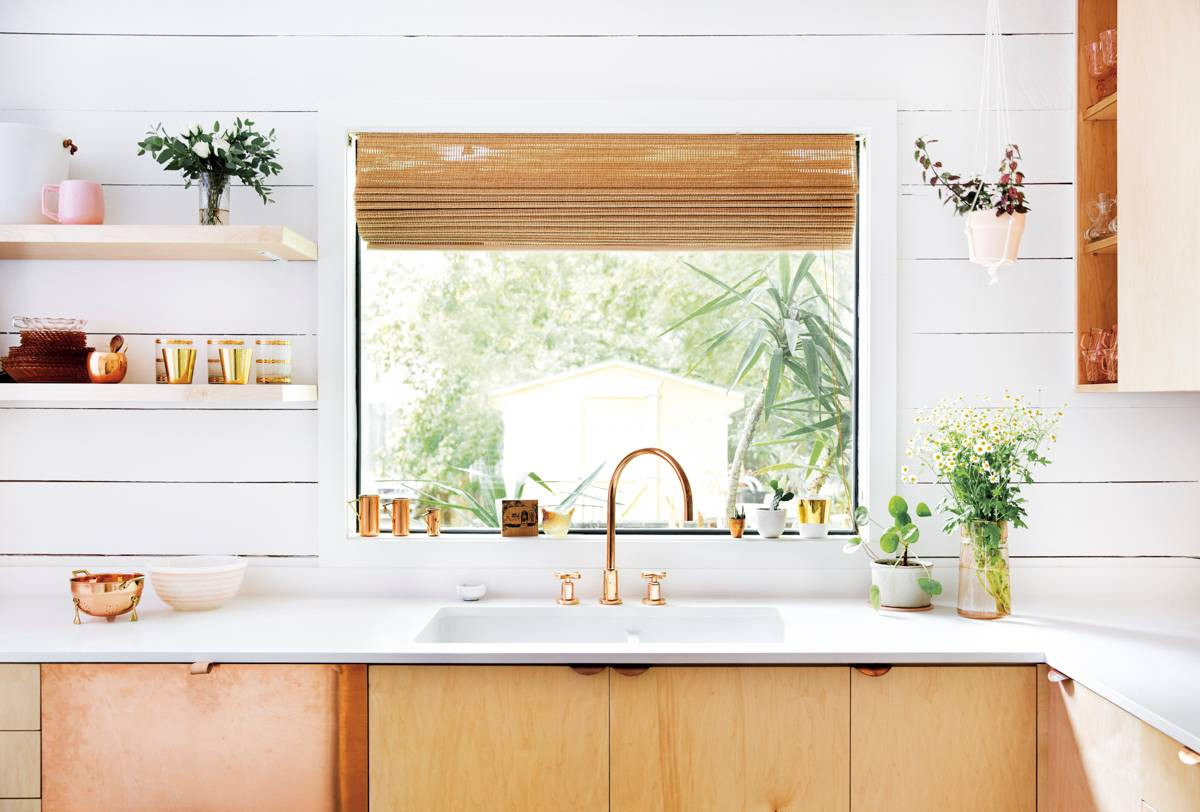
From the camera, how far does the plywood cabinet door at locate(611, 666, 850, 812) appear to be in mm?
1677

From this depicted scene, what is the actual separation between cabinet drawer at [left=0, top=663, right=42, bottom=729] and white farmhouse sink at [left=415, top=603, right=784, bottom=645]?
826mm

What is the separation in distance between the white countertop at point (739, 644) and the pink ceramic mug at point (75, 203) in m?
0.94

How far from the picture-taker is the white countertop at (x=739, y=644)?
1.63m

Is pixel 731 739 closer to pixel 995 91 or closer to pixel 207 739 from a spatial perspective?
pixel 207 739

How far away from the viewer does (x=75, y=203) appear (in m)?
2.01

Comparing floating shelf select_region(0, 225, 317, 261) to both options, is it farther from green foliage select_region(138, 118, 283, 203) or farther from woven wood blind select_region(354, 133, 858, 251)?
woven wood blind select_region(354, 133, 858, 251)

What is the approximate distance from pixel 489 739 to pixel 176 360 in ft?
3.87

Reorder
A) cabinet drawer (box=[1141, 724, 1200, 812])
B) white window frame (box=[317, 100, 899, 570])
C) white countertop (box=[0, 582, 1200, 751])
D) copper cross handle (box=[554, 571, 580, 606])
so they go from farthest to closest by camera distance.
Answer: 1. white window frame (box=[317, 100, 899, 570])
2. copper cross handle (box=[554, 571, 580, 606])
3. white countertop (box=[0, 582, 1200, 751])
4. cabinet drawer (box=[1141, 724, 1200, 812])

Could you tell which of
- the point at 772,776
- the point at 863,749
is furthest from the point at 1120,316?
the point at 772,776

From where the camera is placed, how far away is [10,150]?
2047mm

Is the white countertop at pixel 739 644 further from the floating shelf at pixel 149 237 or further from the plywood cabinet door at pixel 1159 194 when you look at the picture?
the floating shelf at pixel 149 237

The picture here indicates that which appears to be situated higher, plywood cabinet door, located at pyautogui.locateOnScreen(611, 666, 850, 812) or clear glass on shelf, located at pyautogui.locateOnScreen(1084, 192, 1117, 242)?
clear glass on shelf, located at pyautogui.locateOnScreen(1084, 192, 1117, 242)

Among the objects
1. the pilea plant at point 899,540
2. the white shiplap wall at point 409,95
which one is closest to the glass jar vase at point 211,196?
the white shiplap wall at point 409,95

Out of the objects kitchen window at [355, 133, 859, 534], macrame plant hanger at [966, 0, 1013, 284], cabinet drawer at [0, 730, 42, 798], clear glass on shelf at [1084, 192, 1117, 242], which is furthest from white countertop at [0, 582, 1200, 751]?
macrame plant hanger at [966, 0, 1013, 284]
